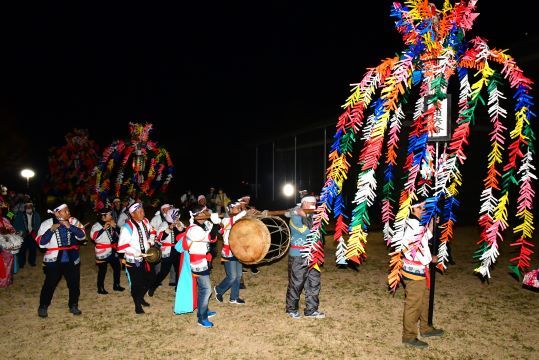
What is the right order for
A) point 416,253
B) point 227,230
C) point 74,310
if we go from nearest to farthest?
1. point 416,253
2. point 74,310
3. point 227,230

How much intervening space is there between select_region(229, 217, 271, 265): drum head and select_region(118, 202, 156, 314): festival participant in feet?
5.00

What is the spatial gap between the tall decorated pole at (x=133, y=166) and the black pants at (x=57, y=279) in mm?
6766

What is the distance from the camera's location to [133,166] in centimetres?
1288

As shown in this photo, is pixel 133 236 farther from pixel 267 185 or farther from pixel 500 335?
pixel 267 185

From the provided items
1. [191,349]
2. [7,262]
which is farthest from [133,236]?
[7,262]

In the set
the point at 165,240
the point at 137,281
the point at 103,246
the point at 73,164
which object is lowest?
the point at 137,281

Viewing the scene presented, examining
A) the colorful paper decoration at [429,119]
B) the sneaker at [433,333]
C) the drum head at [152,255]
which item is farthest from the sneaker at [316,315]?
the drum head at [152,255]

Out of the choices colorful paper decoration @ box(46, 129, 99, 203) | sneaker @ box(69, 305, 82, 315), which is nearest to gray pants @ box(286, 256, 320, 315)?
sneaker @ box(69, 305, 82, 315)

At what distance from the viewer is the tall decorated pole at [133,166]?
12.8 metres

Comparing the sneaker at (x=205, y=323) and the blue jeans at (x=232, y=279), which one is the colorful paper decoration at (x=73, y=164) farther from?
the sneaker at (x=205, y=323)

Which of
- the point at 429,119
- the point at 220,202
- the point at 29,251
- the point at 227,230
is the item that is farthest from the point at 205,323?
the point at 220,202

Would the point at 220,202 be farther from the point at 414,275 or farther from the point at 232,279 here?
the point at 414,275

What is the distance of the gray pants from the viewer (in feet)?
19.7

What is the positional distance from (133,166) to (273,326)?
894cm
